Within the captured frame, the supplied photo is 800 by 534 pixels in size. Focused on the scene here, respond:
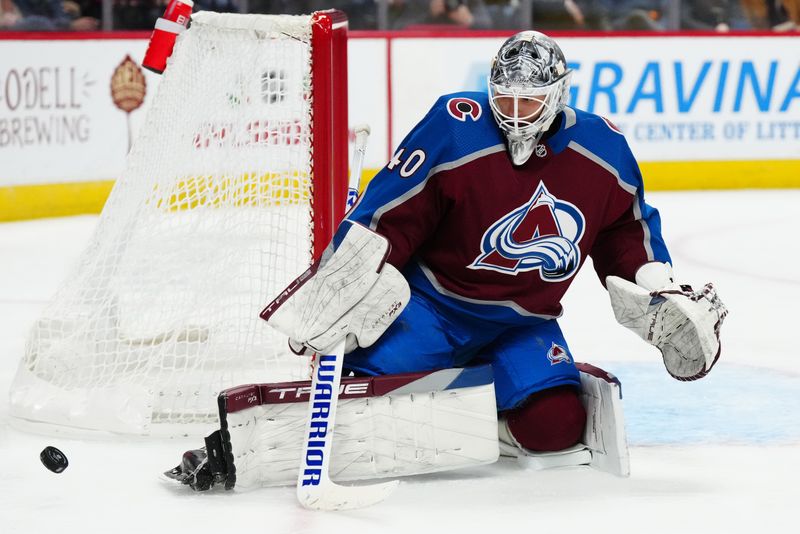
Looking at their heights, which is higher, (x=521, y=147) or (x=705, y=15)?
(x=705, y=15)

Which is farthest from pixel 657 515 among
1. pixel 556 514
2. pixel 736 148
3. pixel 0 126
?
pixel 736 148

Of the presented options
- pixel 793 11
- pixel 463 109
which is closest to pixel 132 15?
pixel 793 11

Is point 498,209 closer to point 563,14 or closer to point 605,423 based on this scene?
point 605,423

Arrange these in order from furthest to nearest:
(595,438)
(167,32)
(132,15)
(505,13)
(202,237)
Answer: (505,13) → (132,15) → (202,237) → (167,32) → (595,438)

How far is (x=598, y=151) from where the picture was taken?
2453 mm

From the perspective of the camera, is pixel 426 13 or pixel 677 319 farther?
pixel 426 13

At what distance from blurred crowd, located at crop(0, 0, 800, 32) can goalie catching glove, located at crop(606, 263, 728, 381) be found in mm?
5019

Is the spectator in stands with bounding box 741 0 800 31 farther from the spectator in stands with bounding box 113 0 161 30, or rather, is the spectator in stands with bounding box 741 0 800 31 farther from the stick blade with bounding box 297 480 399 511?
the stick blade with bounding box 297 480 399 511

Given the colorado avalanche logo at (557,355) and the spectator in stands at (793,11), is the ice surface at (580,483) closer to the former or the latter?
the colorado avalanche logo at (557,355)

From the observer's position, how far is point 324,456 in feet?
7.48

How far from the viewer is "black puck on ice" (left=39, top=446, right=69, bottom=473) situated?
7.81 ft

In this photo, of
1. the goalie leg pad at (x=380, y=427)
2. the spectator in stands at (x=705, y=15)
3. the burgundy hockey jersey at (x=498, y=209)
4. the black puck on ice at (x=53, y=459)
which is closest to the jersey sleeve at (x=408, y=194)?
the burgundy hockey jersey at (x=498, y=209)

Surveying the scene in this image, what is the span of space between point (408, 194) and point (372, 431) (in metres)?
0.40

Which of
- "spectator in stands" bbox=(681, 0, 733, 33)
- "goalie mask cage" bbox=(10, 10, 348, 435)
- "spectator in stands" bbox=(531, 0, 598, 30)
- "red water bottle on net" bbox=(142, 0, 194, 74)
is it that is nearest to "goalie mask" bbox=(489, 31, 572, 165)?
"goalie mask cage" bbox=(10, 10, 348, 435)
